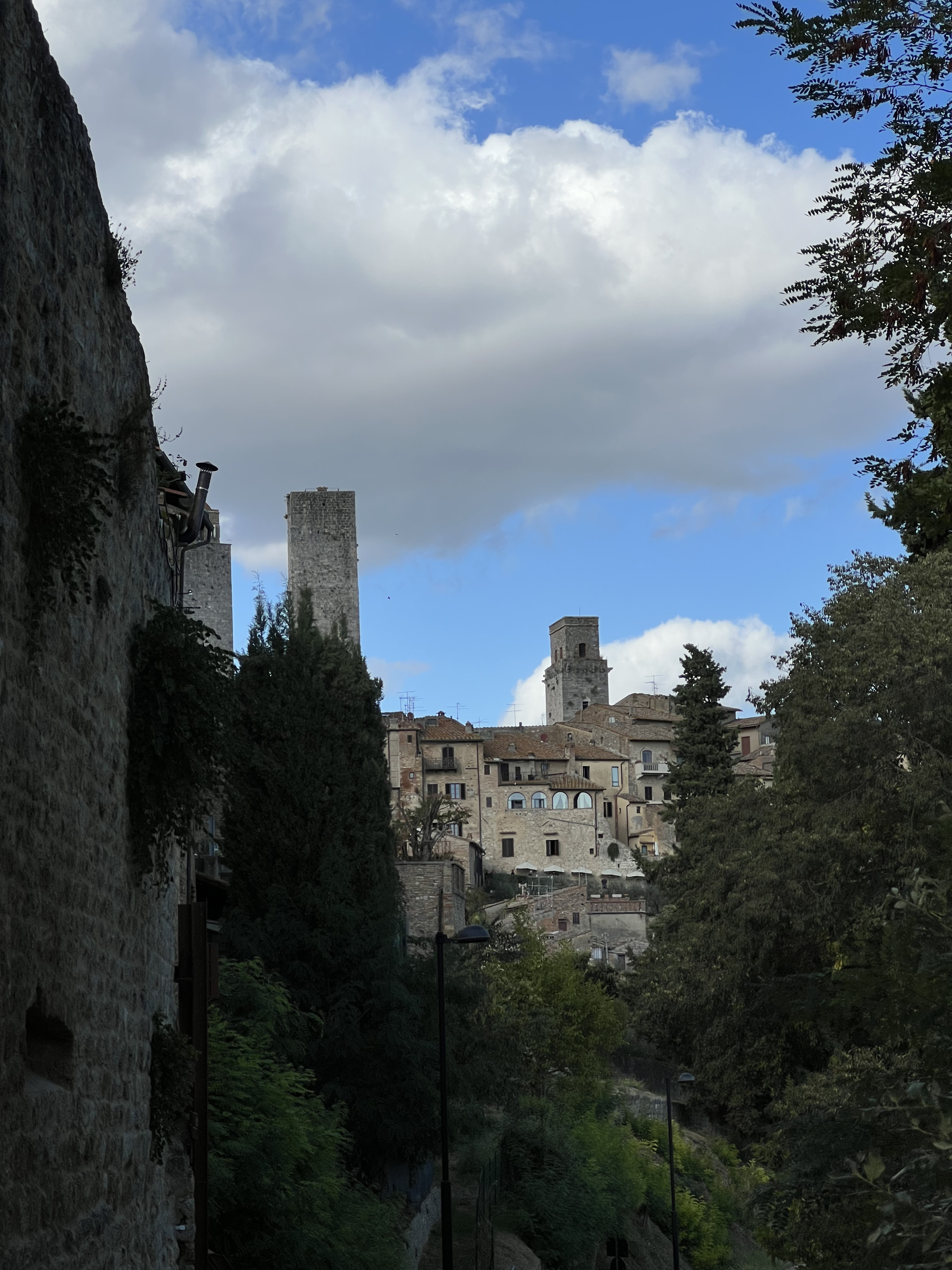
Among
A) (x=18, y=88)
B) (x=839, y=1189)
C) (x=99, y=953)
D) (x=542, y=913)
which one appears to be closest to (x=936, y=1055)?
(x=839, y=1189)

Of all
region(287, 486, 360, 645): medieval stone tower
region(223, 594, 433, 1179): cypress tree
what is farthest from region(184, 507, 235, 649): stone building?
region(223, 594, 433, 1179): cypress tree

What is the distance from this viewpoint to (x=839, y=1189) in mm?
15602

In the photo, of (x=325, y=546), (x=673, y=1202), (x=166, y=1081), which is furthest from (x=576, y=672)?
(x=166, y=1081)

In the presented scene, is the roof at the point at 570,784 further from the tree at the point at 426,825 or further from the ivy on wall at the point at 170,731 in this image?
the ivy on wall at the point at 170,731

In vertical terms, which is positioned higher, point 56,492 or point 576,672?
point 576,672

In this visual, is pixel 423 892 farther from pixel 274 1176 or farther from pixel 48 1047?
pixel 48 1047

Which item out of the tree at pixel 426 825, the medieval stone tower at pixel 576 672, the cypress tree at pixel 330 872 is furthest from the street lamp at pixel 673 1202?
the medieval stone tower at pixel 576 672

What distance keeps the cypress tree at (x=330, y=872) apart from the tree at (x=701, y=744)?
25344 mm

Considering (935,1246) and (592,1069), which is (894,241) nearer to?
(935,1246)

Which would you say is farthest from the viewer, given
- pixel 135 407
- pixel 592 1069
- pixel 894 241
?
pixel 592 1069

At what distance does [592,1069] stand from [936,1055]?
104ft

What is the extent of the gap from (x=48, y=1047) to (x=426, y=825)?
64.2m

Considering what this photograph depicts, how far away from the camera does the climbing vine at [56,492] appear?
6734mm

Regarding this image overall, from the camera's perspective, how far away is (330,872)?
82.5 feet
